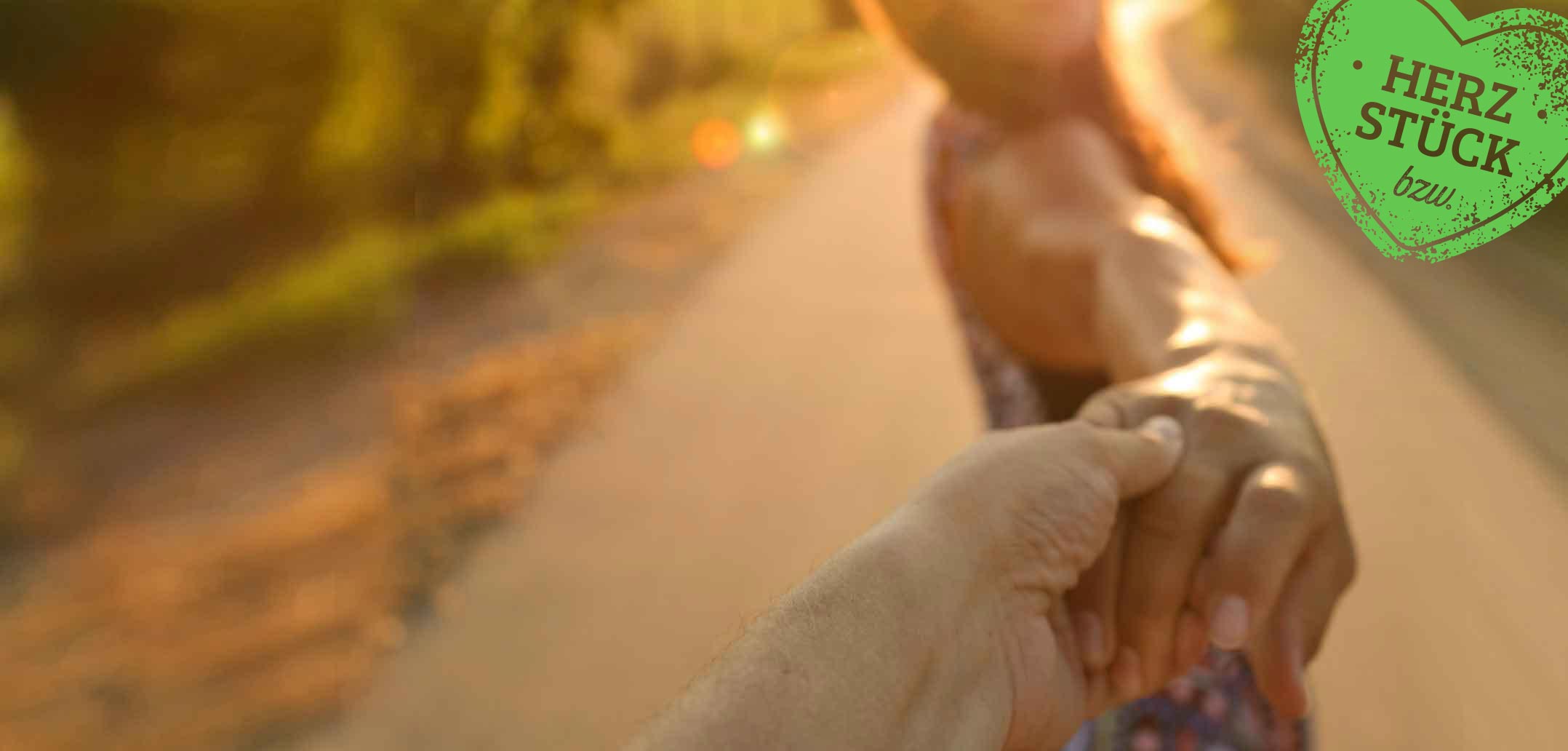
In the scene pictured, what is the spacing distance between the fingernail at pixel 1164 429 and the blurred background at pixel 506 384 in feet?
0.56

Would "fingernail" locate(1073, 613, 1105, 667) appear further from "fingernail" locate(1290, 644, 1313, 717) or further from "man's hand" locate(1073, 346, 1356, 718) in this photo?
"fingernail" locate(1290, 644, 1313, 717)

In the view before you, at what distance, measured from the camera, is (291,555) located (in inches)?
124

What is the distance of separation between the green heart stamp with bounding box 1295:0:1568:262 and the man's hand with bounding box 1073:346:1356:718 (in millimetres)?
202

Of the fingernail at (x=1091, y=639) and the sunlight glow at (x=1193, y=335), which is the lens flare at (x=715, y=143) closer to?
the sunlight glow at (x=1193, y=335)

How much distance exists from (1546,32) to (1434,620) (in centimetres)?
63

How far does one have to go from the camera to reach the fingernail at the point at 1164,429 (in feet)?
2.90

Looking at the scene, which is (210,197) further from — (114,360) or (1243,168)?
(1243,168)

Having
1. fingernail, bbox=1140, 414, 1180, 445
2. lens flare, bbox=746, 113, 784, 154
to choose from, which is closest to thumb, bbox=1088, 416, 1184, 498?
fingernail, bbox=1140, 414, 1180, 445

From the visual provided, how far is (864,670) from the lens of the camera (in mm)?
677

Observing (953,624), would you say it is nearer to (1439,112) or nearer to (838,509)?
(1439,112)

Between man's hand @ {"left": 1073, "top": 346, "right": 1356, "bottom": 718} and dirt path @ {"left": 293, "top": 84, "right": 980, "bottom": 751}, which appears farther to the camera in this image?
dirt path @ {"left": 293, "top": 84, "right": 980, "bottom": 751}

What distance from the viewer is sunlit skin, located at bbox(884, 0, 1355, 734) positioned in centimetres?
83

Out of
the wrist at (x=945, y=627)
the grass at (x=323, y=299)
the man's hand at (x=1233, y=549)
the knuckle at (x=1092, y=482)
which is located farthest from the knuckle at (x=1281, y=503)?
the grass at (x=323, y=299)

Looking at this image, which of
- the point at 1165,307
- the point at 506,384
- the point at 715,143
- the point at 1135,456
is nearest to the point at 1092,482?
the point at 1135,456
